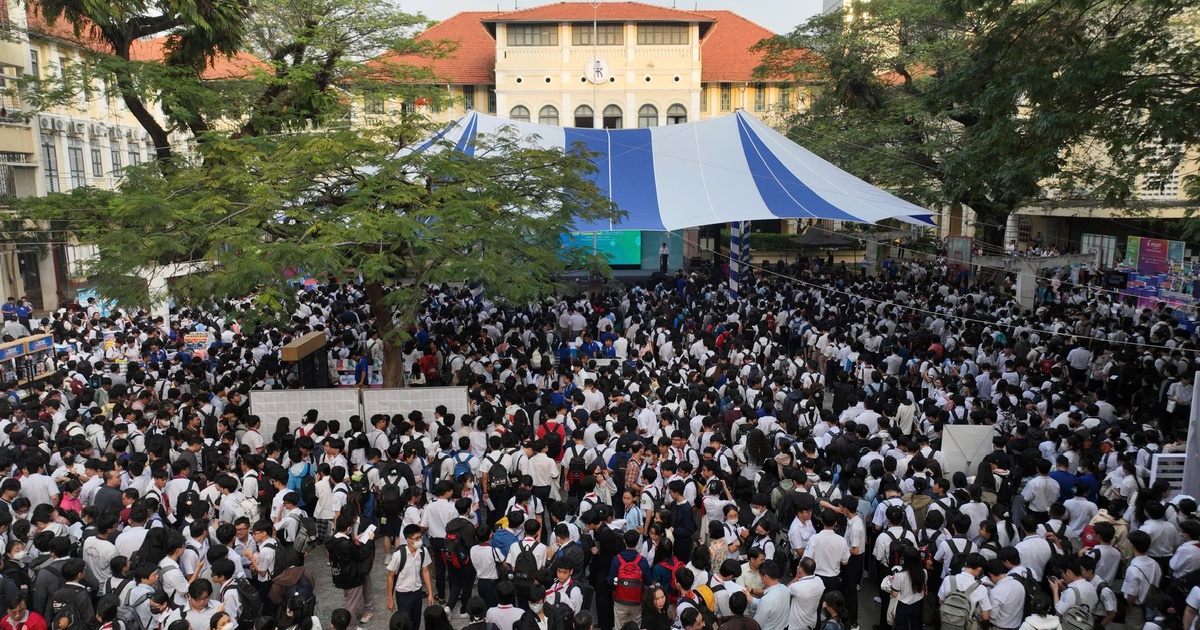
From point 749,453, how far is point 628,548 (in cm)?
220

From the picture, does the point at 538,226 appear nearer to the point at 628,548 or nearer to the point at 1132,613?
the point at 628,548

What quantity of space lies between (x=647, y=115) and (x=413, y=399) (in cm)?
2771

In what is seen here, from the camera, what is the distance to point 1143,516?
5.82 metres

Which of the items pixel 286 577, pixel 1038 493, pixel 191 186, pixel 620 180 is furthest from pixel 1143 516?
pixel 191 186

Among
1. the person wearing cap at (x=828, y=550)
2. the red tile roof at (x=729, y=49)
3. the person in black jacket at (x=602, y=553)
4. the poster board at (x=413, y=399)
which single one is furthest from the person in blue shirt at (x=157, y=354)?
the red tile roof at (x=729, y=49)

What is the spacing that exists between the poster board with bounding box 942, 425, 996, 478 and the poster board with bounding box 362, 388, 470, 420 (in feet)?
16.4

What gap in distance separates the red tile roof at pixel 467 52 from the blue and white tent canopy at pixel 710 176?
2118 cm

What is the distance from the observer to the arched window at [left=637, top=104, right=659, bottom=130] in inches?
1350

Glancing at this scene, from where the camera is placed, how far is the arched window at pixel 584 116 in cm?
3428

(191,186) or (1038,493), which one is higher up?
(191,186)

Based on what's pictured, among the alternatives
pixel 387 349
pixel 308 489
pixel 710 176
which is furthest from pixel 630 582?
pixel 710 176

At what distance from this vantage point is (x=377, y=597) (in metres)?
6.47

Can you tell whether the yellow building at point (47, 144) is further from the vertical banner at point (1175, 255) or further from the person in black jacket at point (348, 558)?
the vertical banner at point (1175, 255)

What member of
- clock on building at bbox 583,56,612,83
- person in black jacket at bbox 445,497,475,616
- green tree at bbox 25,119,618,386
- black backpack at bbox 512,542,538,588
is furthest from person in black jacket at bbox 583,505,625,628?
clock on building at bbox 583,56,612,83
